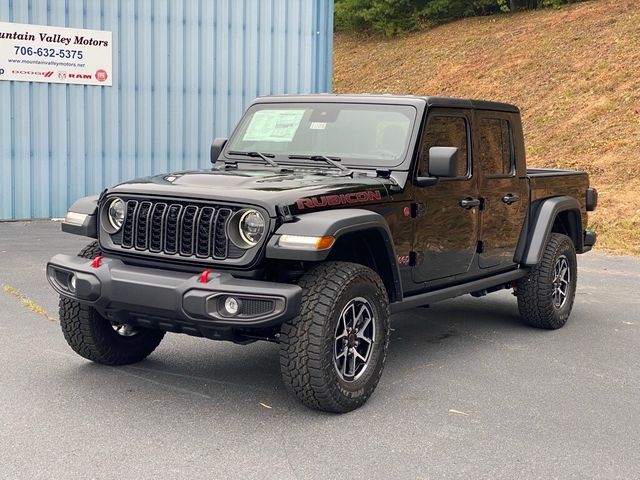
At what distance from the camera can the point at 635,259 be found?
12.1 m

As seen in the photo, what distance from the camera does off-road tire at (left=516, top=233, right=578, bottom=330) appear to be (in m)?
7.23

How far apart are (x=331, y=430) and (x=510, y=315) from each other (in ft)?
12.1

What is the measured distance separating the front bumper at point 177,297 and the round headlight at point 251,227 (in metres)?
0.23

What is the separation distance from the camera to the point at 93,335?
5.66 metres

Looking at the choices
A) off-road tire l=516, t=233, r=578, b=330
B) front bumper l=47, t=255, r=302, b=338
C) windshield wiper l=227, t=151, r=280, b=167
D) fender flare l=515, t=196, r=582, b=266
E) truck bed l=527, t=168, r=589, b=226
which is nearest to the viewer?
front bumper l=47, t=255, r=302, b=338

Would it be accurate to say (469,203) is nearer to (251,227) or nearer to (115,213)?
(251,227)

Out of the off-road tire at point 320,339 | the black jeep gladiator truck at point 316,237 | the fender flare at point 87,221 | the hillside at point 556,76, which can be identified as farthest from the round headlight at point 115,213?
the hillside at point 556,76

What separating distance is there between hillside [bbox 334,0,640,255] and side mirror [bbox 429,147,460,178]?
7.88 meters

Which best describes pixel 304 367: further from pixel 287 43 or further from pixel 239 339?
pixel 287 43

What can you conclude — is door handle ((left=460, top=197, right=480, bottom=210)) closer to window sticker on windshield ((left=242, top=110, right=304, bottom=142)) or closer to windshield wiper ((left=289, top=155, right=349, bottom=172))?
windshield wiper ((left=289, top=155, right=349, bottom=172))

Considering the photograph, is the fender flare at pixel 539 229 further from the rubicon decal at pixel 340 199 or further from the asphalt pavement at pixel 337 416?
the rubicon decal at pixel 340 199

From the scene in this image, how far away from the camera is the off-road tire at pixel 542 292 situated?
23.7 ft

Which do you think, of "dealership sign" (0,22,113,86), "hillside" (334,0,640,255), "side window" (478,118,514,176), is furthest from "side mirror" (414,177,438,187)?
"dealership sign" (0,22,113,86)

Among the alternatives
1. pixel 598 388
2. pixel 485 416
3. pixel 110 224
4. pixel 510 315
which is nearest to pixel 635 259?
pixel 510 315
